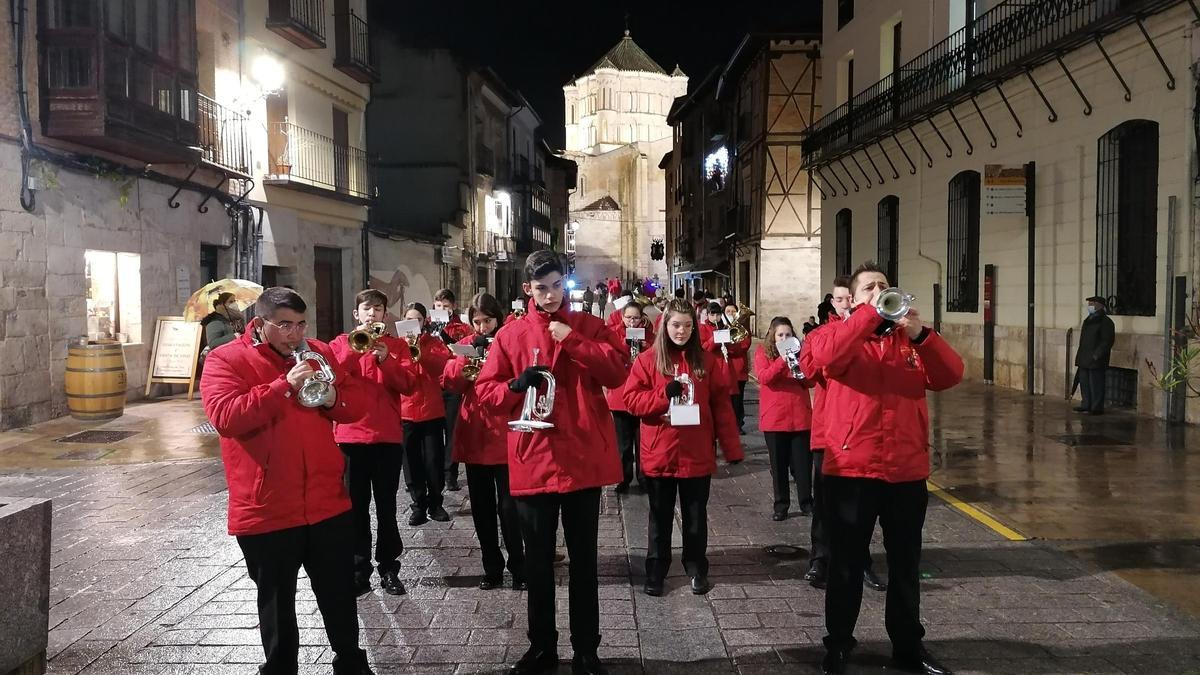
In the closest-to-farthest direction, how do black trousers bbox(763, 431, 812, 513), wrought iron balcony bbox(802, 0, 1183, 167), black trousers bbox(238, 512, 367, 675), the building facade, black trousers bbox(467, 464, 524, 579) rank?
1. black trousers bbox(238, 512, 367, 675)
2. black trousers bbox(467, 464, 524, 579)
3. black trousers bbox(763, 431, 812, 513)
4. the building facade
5. wrought iron balcony bbox(802, 0, 1183, 167)

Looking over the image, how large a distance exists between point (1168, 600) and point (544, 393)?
3.98 m

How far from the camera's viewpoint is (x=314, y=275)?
898 inches

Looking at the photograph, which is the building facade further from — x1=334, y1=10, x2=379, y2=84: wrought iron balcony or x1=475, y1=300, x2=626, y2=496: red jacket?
x1=334, y1=10, x2=379, y2=84: wrought iron balcony

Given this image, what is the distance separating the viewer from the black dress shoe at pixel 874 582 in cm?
565

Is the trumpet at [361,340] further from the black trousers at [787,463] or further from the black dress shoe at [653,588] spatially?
the black trousers at [787,463]

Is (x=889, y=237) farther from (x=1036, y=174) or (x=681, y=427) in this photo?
(x=681, y=427)

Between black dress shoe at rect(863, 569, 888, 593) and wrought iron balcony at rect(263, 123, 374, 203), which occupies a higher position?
wrought iron balcony at rect(263, 123, 374, 203)

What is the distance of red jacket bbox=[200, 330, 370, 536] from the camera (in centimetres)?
372

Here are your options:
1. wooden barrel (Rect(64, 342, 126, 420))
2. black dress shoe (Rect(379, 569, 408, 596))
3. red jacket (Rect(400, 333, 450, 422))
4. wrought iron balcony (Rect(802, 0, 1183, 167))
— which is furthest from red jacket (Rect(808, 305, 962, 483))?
wooden barrel (Rect(64, 342, 126, 420))

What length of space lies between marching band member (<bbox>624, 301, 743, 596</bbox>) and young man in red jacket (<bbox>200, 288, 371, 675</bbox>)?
219 cm

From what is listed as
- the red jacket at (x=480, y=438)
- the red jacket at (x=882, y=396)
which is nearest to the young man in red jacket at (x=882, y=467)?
the red jacket at (x=882, y=396)

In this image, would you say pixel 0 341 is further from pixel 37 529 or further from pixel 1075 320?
pixel 1075 320

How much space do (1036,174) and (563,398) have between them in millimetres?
14404

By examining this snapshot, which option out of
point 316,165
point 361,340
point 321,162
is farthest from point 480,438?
point 321,162
